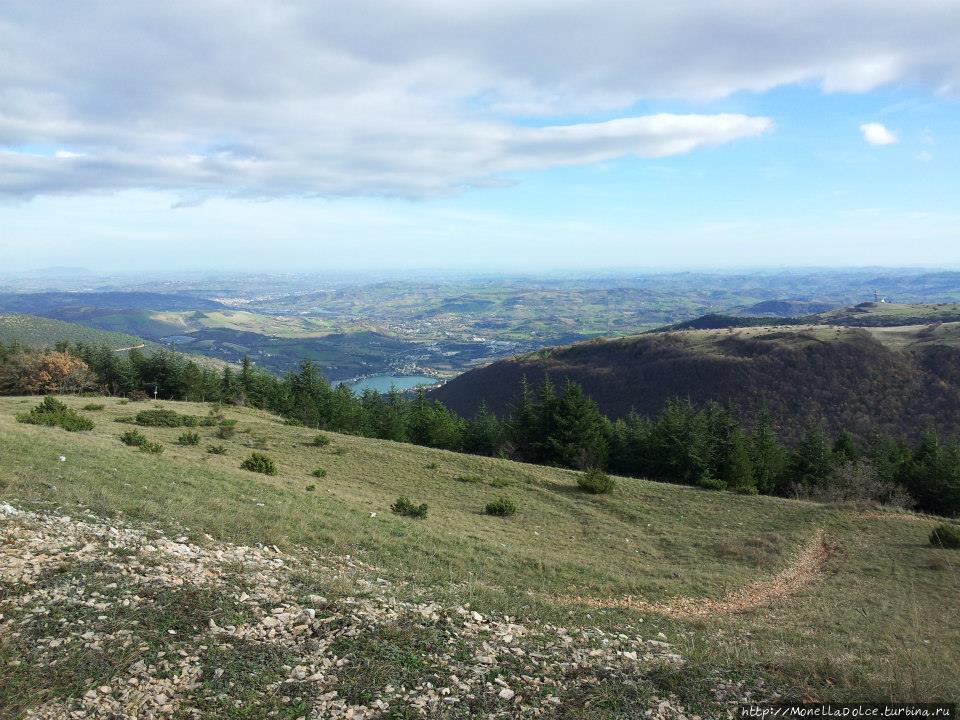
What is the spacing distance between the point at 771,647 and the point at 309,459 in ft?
74.0

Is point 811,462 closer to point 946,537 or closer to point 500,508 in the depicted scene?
point 946,537

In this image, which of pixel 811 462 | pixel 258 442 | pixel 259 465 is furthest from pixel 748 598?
pixel 811 462

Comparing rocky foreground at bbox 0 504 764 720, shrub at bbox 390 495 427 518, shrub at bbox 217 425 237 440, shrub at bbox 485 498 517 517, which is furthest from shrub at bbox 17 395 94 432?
shrub at bbox 485 498 517 517

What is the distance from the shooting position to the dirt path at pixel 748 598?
13266 millimetres

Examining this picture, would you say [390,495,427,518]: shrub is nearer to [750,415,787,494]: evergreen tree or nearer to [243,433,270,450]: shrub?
[243,433,270,450]: shrub

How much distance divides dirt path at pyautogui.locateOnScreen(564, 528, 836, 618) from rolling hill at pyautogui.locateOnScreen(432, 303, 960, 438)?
61490 mm

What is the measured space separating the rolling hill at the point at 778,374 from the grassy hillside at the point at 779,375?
7.6 inches

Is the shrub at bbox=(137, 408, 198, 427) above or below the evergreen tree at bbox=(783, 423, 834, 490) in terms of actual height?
above

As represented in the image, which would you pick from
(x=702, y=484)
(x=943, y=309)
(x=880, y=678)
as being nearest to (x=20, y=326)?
(x=702, y=484)

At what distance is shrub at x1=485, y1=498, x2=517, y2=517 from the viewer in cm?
2264

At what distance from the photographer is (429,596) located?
10789 millimetres

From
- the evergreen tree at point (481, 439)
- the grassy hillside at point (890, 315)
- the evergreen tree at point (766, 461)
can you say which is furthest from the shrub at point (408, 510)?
the grassy hillside at point (890, 315)

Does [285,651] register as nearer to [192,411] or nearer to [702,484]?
[702,484]

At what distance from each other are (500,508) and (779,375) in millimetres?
98923
